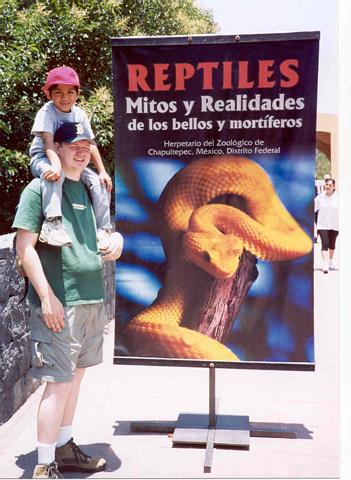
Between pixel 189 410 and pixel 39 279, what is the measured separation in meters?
1.98

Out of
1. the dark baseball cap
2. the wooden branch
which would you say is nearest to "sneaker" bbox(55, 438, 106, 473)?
the wooden branch

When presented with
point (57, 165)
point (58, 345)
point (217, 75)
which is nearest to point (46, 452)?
point (58, 345)

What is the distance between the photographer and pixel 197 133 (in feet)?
12.8

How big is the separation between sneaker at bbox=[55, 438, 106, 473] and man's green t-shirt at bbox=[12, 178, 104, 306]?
0.91 metres

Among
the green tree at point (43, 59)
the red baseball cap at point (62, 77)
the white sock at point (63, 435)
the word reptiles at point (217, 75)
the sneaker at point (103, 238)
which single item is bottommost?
the white sock at point (63, 435)

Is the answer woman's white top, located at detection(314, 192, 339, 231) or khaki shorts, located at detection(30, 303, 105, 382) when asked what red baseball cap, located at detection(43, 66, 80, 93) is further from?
woman's white top, located at detection(314, 192, 339, 231)

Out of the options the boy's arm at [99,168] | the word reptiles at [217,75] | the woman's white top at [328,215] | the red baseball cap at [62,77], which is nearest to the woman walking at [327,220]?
the woman's white top at [328,215]

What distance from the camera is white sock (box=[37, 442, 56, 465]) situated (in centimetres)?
334

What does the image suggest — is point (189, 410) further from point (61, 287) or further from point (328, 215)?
point (328, 215)

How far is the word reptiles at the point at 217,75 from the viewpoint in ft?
12.4

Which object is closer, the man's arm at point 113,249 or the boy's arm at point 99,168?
the man's arm at point 113,249

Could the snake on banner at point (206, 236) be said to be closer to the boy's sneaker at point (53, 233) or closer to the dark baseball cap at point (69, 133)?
the dark baseball cap at point (69, 133)

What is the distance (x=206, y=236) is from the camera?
402 centimetres

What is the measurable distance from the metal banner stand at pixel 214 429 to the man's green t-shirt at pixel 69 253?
111cm
